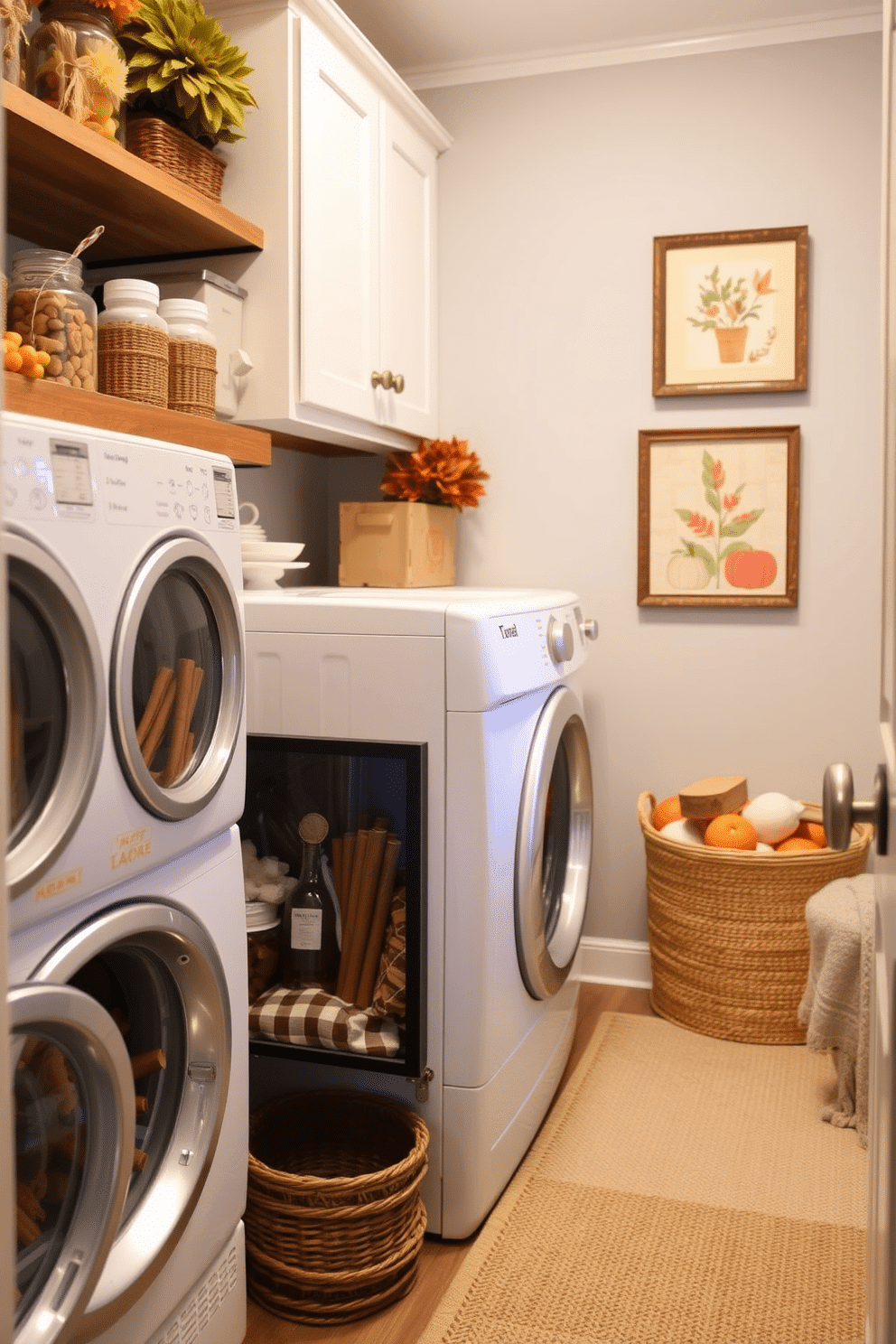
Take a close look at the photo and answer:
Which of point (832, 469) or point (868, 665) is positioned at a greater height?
point (832, 469)

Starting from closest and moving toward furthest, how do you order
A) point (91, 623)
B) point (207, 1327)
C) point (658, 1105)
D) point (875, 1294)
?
point (875, 1294), point (91, 623), point (207, 1327), point (658, 1105)

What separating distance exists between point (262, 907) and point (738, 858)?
1179 mm

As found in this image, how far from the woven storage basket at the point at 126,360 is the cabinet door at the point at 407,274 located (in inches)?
37.5

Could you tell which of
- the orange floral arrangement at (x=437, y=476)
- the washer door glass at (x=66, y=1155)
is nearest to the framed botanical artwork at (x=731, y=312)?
the orange floral arrangement at (x=437, y=476)

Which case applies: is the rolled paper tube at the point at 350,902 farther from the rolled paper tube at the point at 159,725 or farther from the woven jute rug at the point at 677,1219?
the rolled paper tube at the point at 159,725

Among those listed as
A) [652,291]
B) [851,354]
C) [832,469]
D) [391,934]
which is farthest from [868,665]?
[391,934]

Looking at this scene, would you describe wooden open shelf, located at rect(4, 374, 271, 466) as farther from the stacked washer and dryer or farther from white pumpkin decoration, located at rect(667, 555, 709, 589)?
white pumpkin decoration, located at rect(667, 555, 709, 589)

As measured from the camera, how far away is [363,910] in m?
1.97

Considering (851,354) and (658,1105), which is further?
(851,354)

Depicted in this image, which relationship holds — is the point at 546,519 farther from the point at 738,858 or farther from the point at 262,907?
the point at 262,907

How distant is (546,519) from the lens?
10.2ft

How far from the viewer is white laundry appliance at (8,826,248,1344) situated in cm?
110

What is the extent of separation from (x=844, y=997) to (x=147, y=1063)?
1.46m

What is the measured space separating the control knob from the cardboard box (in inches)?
23.1
